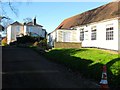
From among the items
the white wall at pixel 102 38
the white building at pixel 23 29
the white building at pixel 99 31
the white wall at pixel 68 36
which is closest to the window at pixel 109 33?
the white building at pixel 99 31

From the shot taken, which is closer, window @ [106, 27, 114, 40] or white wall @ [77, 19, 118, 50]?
white wall @ [77, 19, 118, 50]

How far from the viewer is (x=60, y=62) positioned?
76.6 ft

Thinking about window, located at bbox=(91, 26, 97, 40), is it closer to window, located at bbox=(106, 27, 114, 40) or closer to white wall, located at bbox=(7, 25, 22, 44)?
→ window, located at bbox=(106, 27, 114, 40)

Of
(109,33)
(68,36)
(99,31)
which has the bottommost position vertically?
(68,36)

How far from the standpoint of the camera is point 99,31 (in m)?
33.2

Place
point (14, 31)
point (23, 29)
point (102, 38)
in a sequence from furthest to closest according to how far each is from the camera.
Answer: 1. point (14, 31)
2. point (23, 29)
3. point (102, 38)

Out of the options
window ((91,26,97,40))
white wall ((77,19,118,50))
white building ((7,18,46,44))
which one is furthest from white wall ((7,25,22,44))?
window ((91,26,97,40))

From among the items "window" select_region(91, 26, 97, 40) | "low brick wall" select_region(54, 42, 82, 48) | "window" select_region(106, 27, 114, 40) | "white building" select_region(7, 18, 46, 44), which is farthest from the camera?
"white building" select_region(7, 18, 46, 44)

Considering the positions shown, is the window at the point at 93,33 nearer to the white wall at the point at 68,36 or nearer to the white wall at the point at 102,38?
the white wall at the point at 102,38

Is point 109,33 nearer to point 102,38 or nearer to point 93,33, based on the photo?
point 102,38

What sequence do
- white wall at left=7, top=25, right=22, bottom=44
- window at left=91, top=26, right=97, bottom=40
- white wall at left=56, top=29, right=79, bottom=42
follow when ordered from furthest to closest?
1. white wall at left=7, top=25, right=22, bottom=44
2. white wall at left=56, top=29, right=79, bottom=42
3. window at left=91, top=26, right=97, bottom=40

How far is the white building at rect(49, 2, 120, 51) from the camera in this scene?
29.2 metres

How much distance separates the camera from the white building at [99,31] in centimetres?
2919

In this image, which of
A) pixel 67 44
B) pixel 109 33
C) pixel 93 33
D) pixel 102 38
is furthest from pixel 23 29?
pixel 109 33
